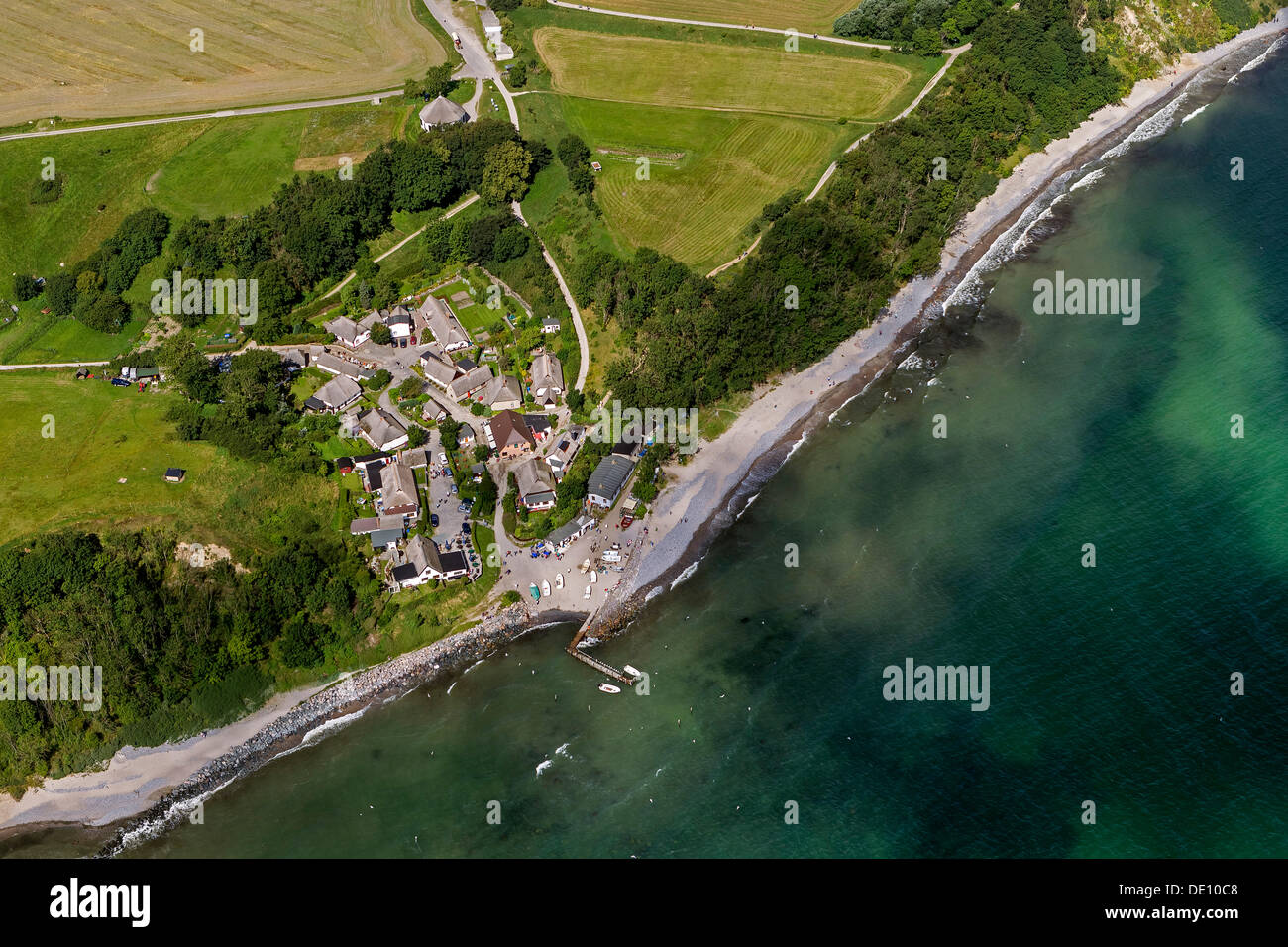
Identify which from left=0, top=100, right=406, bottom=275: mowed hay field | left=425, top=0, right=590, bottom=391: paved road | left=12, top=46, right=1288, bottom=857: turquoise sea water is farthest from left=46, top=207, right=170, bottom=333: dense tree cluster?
left=12, top=46, right=1288, bottom=857: turquoise sea water

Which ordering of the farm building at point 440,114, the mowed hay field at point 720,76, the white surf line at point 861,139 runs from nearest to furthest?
the white surf line at point 861,139
the farm building at point 440,114
the mowed hay field at point 720,76

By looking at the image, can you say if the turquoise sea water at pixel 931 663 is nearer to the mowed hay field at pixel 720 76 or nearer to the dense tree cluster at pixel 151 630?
the dense tree cluster at pixel 151 630

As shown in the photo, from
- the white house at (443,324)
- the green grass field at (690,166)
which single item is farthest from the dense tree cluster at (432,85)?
the white house at (443,324)

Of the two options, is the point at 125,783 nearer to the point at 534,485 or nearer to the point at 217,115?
the point at 534,485

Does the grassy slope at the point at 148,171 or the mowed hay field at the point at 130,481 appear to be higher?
the grassy slope at the point at 148,171

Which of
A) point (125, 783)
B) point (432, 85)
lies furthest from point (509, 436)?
point (432, 85)

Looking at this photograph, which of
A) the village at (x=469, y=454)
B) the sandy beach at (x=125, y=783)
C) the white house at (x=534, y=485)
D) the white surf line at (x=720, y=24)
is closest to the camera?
the sandy beach at (x=125, y=783)

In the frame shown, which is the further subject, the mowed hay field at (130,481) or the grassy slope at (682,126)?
the grassy slope at (682,126)
